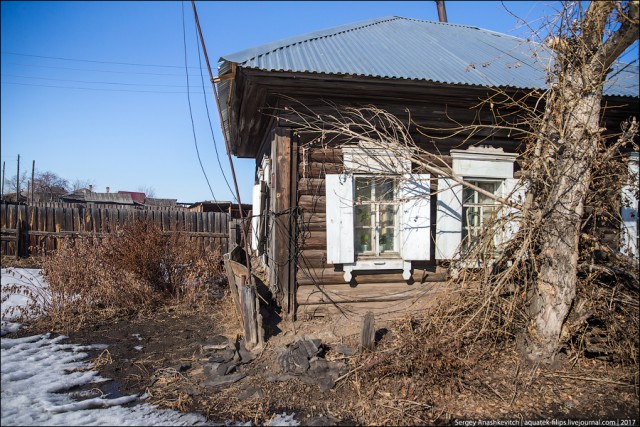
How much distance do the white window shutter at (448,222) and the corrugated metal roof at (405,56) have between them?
5.09 ft

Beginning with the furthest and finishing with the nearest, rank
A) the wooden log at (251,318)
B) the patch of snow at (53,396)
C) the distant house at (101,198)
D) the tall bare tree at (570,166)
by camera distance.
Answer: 1. the distant house at (101,198)
2. the wooden log at (251,318)
3. the tall bare tree at (570,166)
4. the patch of snow at (53,396)

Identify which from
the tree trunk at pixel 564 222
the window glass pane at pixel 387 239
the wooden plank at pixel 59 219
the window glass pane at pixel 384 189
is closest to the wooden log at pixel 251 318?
the window glass pane at pixel 387 239

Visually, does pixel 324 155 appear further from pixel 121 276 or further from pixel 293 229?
pixel 121 276

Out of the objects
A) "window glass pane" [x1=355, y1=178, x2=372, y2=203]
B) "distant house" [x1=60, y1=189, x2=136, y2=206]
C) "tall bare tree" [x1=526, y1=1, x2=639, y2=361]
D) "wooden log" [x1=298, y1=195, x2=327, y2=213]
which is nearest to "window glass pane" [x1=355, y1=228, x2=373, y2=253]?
"window glass pane" [x1=355, y1=178, x2=372, y2=203]

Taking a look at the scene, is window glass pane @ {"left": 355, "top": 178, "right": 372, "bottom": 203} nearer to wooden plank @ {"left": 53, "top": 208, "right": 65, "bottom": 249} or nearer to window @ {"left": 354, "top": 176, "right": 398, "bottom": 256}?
window @ {"left": 354, "top": 176, "right": 398, "bottom": 256}

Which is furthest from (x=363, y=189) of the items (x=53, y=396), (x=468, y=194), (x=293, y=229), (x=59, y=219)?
(x=59, y=219)

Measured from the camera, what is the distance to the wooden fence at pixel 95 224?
275 inches

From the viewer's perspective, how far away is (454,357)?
11.9ft

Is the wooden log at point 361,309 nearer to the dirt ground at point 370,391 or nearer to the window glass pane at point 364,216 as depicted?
the dirt ground at point 370,391

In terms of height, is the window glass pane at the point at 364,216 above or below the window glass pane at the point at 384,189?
below

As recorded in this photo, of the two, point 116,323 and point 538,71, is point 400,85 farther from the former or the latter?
point 116,323

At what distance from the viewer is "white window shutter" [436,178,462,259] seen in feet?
17.8

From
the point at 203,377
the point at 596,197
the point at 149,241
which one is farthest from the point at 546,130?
the point at 149,241

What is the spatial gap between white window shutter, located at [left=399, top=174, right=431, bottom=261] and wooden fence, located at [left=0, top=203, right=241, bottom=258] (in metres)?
3.95
